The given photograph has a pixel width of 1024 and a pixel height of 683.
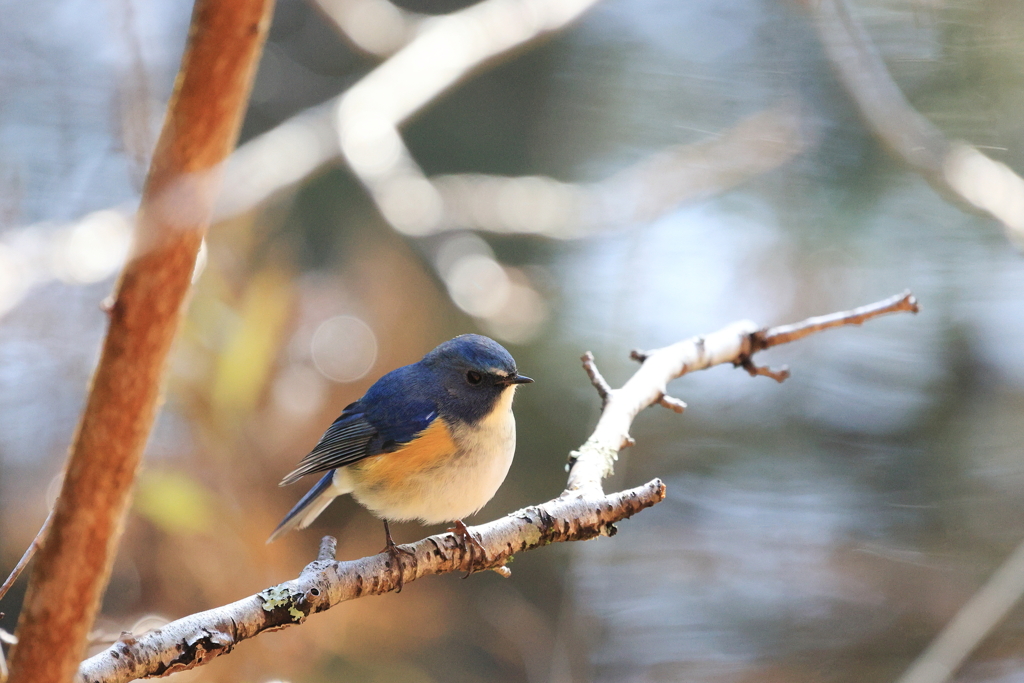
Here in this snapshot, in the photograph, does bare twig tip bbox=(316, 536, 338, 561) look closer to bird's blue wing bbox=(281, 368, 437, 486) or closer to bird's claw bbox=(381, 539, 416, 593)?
bird's claw bbox=(381, 539, 416, 593)

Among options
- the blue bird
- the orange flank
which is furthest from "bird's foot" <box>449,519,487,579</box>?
the orange flank

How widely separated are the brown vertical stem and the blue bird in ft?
2.60

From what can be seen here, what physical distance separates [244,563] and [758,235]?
1.71 metres

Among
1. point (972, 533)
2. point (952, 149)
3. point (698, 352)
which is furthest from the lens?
point (972, 533)

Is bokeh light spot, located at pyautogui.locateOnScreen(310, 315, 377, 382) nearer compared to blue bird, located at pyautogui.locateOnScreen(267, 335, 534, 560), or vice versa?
blue bird, located at pyautogui.locateOnScreen(267, 335, 534, 560)

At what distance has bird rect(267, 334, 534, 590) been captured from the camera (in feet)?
4.35

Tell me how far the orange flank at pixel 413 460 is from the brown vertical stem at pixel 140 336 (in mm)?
847

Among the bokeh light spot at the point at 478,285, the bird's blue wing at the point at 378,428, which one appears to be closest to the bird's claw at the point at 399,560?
the bird's blue wing at the point at 378,428

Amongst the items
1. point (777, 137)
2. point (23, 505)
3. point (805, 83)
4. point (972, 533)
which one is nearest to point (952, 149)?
point (777, 137)

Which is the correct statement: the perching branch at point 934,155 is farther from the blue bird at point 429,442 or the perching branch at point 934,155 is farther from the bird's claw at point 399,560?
the bird's claw at point 399,560

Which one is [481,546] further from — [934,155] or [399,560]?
[934,155]

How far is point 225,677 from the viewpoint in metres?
1.76

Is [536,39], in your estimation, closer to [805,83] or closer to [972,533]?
[805,83]

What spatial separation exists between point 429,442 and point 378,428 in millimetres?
130
